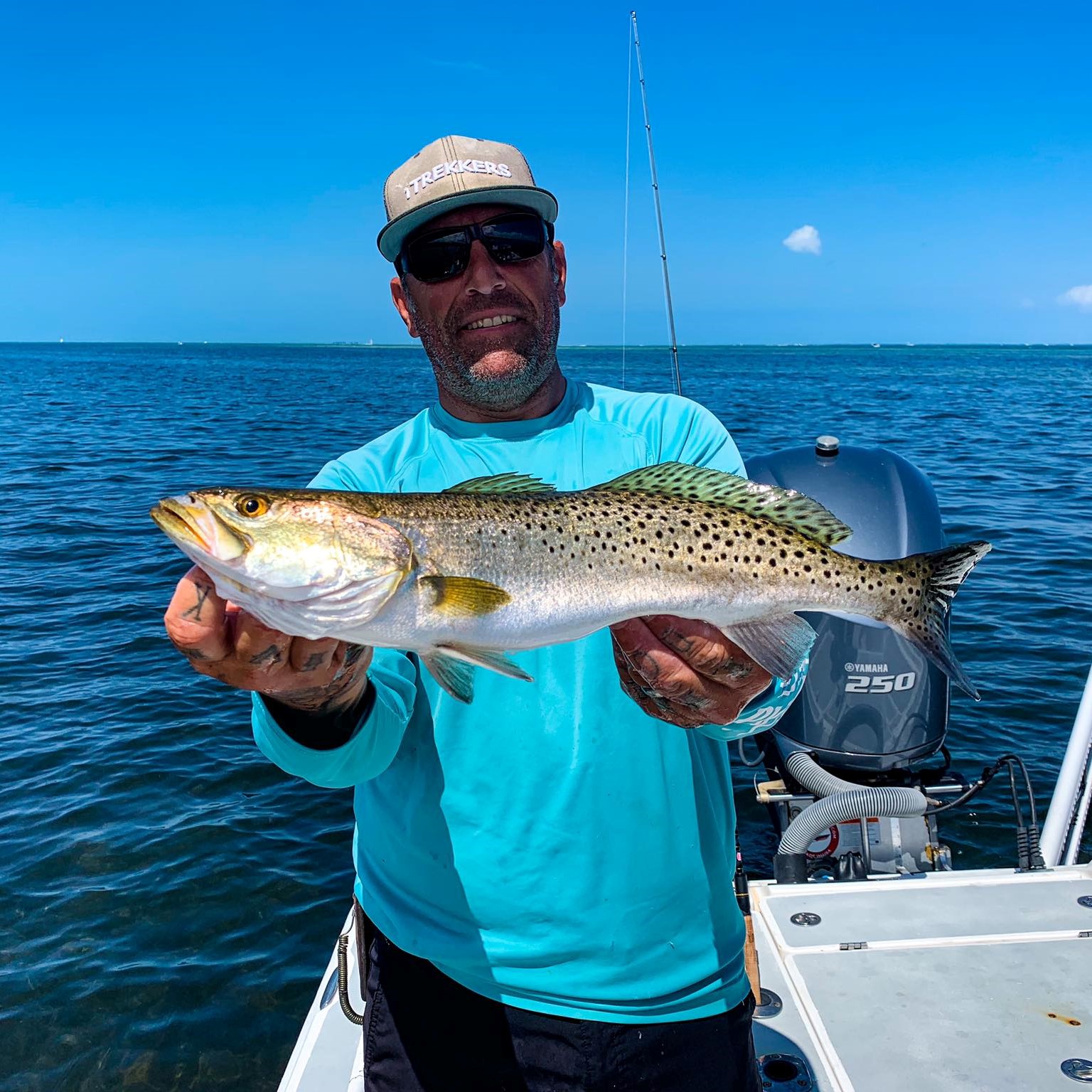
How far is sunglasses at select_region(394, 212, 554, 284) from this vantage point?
3.83 m

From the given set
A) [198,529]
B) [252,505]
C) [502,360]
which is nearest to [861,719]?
[502,360]

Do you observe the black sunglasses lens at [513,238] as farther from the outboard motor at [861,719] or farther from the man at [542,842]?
the outboard motor at [861,719]

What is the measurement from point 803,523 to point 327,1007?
11.9 feet

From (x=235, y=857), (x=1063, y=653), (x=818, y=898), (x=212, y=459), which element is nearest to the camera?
(x=818, y=898)

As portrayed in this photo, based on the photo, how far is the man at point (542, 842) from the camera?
305 centimetres

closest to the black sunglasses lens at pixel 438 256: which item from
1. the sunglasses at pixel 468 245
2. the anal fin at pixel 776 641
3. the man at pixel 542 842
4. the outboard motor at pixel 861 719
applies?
the sunglasses at pixel 468 245

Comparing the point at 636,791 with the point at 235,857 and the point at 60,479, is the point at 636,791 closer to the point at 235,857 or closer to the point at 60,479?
the point at 235,857

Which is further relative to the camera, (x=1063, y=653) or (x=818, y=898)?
(x=1063, y=653)

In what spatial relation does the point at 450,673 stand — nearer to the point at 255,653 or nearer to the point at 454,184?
the point at 255,653

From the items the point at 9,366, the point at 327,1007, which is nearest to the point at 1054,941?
the point at 327,1007

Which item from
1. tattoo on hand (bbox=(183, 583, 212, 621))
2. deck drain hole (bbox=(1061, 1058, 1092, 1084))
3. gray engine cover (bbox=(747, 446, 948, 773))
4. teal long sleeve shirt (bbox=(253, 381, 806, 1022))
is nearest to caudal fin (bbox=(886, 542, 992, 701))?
teal long sleeve shirt (bbox=(253, 381, 806, 1022))

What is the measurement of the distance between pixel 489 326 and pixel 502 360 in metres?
0.17

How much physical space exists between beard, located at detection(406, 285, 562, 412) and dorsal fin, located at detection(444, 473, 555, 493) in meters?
0.52

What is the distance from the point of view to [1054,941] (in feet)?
15.9
